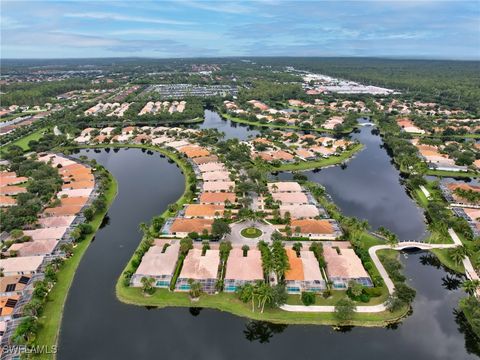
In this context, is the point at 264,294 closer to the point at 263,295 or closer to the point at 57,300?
the point at 263,295

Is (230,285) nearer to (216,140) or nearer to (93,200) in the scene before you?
(93,200)

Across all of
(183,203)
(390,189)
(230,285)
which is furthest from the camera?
(390,189)

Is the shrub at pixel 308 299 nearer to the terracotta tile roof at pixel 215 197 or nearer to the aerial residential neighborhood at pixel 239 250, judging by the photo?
the aerial residential neighborhood at pixel 239 250

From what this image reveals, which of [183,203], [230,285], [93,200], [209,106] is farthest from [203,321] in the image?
[209,106]

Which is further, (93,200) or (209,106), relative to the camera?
(209,106)

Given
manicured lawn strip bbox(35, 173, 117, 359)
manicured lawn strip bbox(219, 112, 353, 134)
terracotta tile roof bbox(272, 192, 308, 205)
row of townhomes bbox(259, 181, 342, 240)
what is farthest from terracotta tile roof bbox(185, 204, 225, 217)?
manicured lawn strip bbox(219, 112, 353, 134)

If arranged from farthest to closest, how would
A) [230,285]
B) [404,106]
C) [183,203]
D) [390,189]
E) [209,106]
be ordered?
[209,106] → [404,106] → [390,189] → [183,203] → [230,285]
